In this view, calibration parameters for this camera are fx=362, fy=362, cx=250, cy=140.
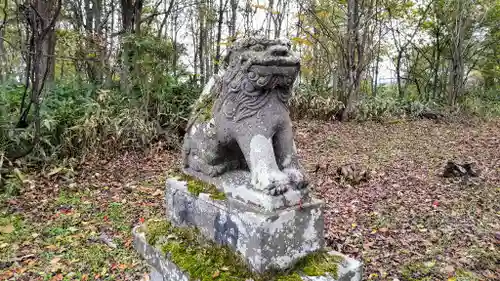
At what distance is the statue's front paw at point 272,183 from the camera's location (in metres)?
1.74

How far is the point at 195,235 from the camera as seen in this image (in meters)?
2.19

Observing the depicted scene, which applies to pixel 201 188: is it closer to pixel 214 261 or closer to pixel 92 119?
pixel 214 261

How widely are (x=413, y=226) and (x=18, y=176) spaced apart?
15.4ft

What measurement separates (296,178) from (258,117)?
0.37 m

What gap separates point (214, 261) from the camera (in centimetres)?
195

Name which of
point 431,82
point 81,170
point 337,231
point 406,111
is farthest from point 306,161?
point 431,82

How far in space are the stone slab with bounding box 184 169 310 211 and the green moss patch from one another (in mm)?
27

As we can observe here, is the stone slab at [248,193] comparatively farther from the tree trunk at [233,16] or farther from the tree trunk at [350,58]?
A: the tree trunk at [233,16]

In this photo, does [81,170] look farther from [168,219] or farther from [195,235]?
[195,235]

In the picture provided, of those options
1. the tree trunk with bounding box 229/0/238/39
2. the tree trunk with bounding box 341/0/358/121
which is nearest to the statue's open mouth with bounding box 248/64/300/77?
the tree trunk with bounding box 341/0/358/121

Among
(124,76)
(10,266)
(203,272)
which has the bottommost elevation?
(10,266)

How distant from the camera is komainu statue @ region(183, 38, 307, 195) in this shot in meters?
1.78

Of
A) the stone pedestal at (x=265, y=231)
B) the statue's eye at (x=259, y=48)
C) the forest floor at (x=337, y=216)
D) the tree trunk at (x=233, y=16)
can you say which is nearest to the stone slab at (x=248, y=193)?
the stone pedestal at (x=265, y=231)

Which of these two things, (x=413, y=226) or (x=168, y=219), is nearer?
(x=168, y=219)
